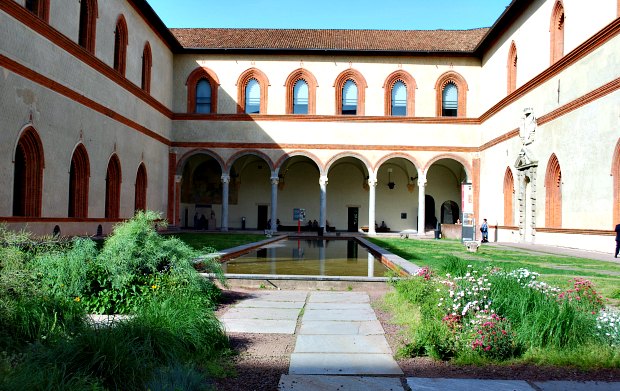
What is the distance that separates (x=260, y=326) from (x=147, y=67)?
23351 mm

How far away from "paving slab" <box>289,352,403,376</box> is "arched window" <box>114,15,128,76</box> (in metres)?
21.2

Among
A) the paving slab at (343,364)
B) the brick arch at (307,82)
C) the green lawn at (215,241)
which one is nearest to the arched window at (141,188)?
the green lawn at (215,241)

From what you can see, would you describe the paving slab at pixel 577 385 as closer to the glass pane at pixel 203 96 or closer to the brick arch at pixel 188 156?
the brick arch at pixel 188 156

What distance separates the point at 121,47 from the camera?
79.7 ft

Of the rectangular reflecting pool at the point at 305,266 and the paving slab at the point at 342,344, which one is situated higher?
the rectangular reflecting pool at the point at 305,266

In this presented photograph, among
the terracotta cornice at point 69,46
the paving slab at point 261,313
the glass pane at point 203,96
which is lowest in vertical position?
the paving slab at point 261,313

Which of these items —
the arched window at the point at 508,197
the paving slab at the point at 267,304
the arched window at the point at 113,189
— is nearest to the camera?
the paving slab at the point at 267,304

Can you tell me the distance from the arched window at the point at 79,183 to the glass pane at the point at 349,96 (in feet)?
51.8

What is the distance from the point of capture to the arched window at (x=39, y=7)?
17.2 meters

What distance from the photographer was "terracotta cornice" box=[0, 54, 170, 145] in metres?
15.6

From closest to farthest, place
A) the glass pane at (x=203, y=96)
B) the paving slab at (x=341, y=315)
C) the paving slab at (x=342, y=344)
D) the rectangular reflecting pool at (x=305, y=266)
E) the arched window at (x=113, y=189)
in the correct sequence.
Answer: the paving slab at (x=342, y=344), the paving slab at (x=341, y=315), the rectangular reflecting pool at (x=305, y=266), the arched window at (x=113, y=189), the glass pane at (x=203, y=96)

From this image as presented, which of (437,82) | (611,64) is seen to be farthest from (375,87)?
(611,64)

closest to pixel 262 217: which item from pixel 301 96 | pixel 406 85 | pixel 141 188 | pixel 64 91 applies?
pixel 301 96

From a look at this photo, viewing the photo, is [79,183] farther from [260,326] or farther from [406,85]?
[406,85]
